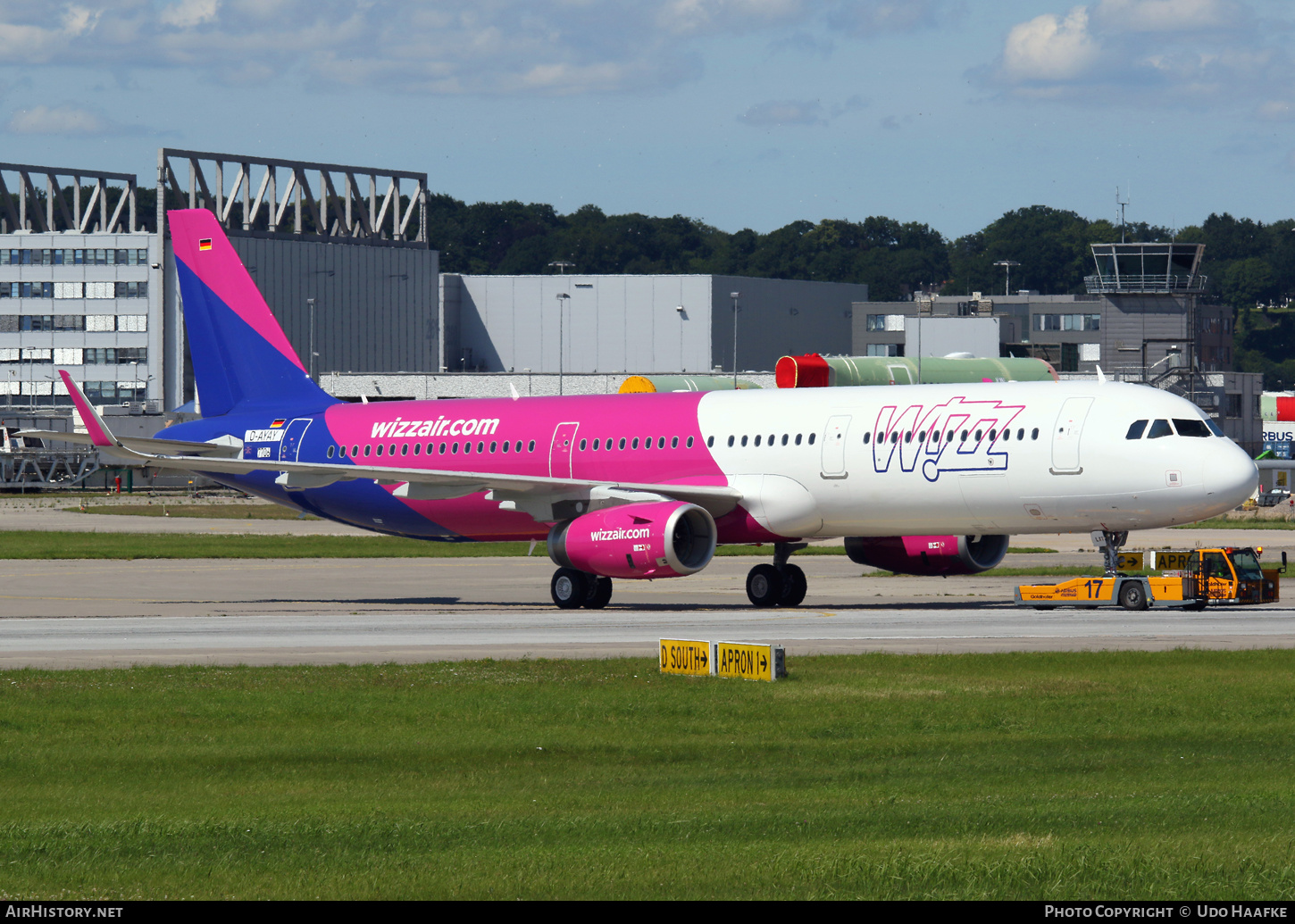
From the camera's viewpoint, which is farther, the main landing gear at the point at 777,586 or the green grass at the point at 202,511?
the green grass at the point at 202,511

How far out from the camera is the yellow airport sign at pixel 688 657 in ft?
86.0

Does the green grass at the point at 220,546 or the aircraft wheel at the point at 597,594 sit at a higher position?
the aircraft wheel at the point at 597,594

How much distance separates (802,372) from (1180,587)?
50710mm

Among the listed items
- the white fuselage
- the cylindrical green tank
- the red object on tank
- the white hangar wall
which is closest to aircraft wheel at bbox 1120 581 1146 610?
the white fuselage

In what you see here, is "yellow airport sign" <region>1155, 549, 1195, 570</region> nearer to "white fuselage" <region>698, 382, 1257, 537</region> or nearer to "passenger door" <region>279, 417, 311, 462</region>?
"white fuselage" <region>698, 382, 1257, 537</region>

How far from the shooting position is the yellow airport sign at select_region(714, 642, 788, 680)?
2528cm

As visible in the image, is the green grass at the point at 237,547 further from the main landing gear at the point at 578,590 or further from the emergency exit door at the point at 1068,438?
the emergency exit door at the point at 1068,438

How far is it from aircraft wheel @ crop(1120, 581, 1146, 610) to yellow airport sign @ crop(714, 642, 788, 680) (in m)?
15.6

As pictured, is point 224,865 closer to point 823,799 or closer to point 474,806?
point 474,806

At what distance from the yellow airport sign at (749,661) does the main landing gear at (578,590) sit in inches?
628

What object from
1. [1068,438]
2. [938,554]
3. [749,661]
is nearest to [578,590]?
[938,554]

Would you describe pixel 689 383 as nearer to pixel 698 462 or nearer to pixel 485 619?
pixel 698 462

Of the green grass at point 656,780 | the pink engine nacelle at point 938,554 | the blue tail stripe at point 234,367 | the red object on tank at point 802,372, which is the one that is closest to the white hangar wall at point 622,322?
the red object on tank at point 802,372

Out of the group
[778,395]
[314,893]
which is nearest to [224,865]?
[314,893]
